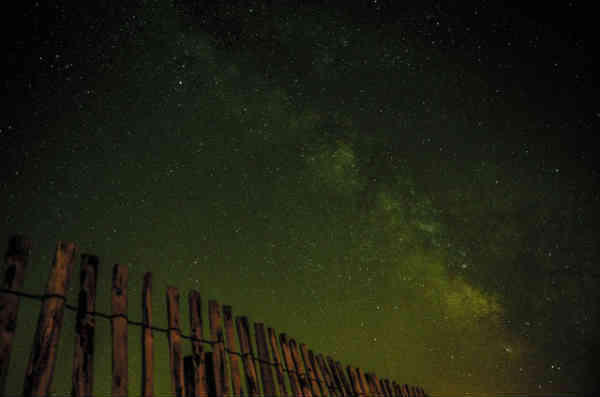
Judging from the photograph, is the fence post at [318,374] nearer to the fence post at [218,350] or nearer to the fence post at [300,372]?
the fence post at [300,372]

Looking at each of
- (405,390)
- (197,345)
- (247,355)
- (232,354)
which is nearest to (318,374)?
(247,355)

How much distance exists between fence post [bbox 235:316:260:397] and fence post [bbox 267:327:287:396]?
0.35 m

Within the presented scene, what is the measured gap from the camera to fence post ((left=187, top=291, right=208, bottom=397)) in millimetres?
3021

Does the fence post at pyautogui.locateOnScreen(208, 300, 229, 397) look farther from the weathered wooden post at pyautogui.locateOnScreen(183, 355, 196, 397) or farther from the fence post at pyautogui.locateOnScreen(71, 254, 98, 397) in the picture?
the fence post at pyautogui.locateOnScreen(71, 254, 98, 397)

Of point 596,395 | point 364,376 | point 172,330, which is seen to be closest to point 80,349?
point 172,330

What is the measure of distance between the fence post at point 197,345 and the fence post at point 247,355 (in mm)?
507

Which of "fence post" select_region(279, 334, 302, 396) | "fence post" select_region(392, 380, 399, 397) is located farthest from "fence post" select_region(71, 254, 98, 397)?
"fence post" select_region(392, 380, 399, 397)

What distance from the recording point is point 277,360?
13.1 feet

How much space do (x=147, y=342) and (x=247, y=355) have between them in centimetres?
116

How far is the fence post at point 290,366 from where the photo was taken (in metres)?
4.06

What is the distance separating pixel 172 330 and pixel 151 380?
1.29 ft

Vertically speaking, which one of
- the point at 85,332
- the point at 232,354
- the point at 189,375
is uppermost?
the point at 232,354

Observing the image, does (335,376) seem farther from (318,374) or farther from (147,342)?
(147,342)

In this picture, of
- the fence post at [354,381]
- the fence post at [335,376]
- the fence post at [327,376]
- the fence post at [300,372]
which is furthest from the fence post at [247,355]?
the fence post at [354,381]
